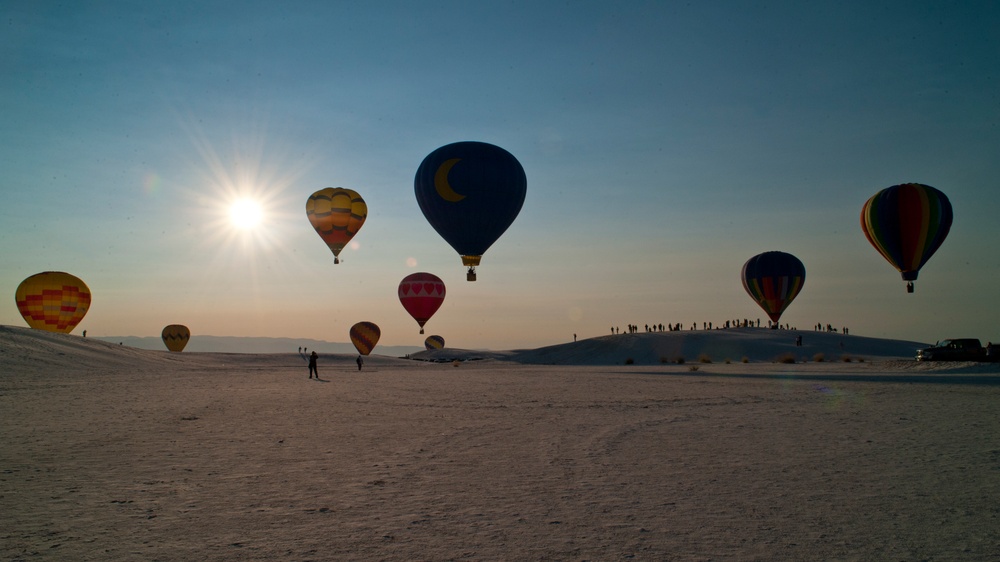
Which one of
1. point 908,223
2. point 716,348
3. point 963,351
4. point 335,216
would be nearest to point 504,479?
point 963,351

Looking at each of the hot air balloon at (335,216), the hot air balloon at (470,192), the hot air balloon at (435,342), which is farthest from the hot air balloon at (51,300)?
the hot air balloon at (435,342)

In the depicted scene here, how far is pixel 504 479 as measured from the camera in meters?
8.83

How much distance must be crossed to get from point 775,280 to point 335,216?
122 feet

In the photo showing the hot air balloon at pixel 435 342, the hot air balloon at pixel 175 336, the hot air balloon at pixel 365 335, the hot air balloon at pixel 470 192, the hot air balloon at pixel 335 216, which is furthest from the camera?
the hot air balloon at pixel 435 342

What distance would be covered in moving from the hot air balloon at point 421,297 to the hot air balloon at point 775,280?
30042mm

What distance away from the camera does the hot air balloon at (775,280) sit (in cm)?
5797

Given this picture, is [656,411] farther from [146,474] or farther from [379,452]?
[146,474]

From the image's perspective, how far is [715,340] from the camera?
70.5 metres

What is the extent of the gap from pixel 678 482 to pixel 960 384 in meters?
21.4

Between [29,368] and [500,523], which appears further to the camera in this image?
[29,368]

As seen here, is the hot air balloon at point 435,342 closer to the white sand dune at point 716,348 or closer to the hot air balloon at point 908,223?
the white sand dune at point 716,348

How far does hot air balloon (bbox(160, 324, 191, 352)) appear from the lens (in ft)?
275

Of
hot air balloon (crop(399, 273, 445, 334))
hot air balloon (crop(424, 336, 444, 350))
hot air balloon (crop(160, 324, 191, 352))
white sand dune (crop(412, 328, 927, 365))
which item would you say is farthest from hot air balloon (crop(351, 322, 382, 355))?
hot air balloon (crop(424, 336, 444, 350))

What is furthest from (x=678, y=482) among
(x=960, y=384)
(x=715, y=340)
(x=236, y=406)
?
(x=715, y=340)
